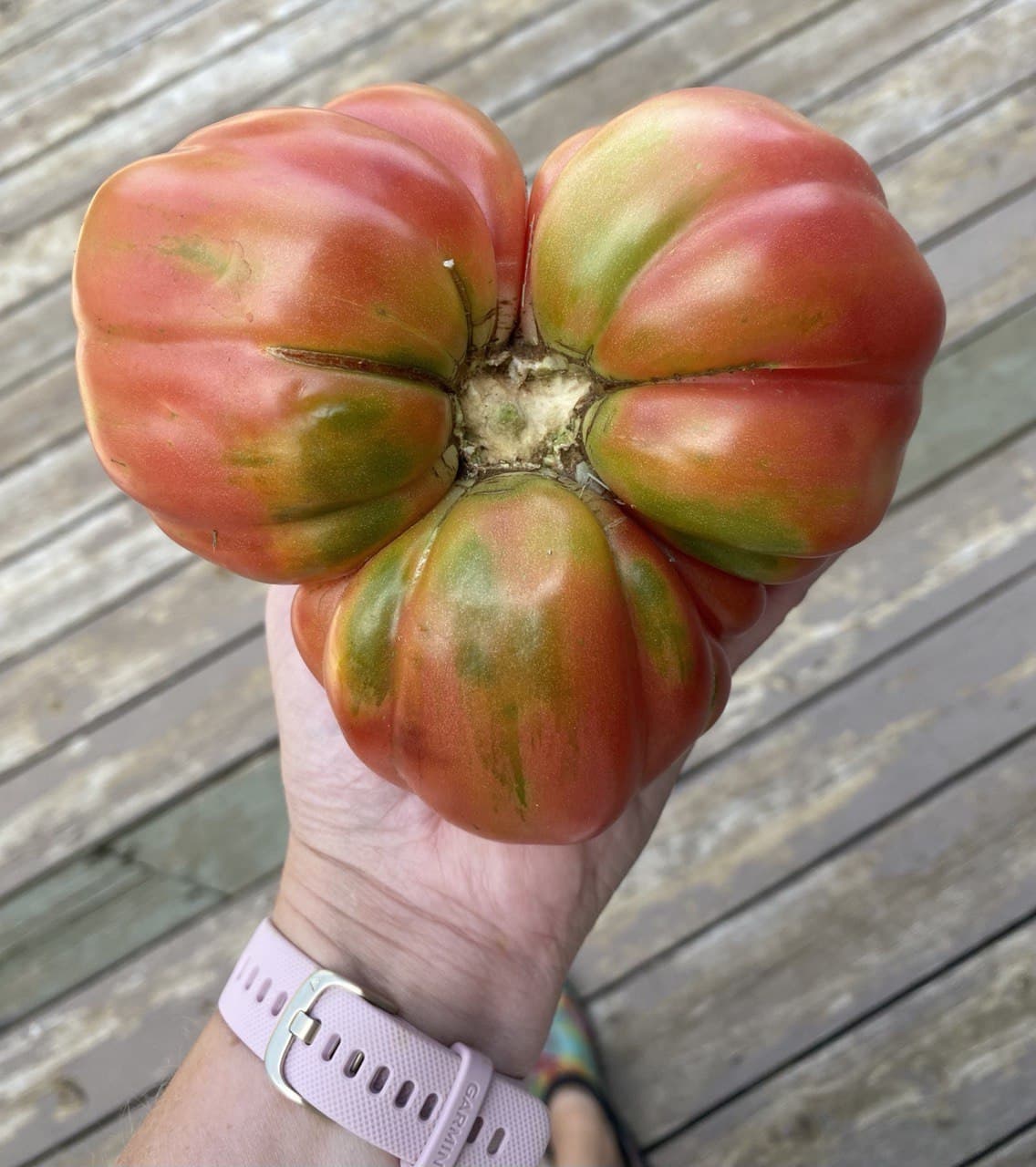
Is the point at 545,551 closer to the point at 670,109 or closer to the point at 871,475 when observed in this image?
the point at 871,475

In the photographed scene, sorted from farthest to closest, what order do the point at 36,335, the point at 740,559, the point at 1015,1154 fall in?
the point at 36,335, the point at 1015,1154, the point at 740,559

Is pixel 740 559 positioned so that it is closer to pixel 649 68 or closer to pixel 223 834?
pixel 223 834

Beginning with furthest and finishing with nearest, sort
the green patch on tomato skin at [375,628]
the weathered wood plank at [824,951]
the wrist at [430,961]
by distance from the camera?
the weathered wood plank at [824,951]
the wrist at [430,961]
the green patch on tomato skin at [375,628]

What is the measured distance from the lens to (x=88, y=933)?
2143 millimetres

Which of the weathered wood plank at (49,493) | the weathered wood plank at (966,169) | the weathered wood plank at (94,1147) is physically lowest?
the weathered wood plank at (94,1147)

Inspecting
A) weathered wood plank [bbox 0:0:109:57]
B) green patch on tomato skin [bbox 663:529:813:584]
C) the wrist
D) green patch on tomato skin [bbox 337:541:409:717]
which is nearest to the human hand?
the wrist

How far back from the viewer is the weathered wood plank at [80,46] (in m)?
2.66

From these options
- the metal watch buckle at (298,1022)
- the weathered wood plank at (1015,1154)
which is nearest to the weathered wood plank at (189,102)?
the metal watch buckle at (298,1022)

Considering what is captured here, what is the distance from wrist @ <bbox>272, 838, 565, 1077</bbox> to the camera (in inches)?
55.7

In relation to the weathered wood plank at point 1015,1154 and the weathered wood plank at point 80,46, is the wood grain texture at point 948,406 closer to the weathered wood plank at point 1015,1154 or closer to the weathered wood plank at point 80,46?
the weathered wood plank at point 80,46

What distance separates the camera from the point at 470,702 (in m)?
0.93

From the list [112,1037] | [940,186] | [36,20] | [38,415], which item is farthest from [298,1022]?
[36,20]

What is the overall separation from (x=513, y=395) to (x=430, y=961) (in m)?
0.85

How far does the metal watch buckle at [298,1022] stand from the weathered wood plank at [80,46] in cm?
247
